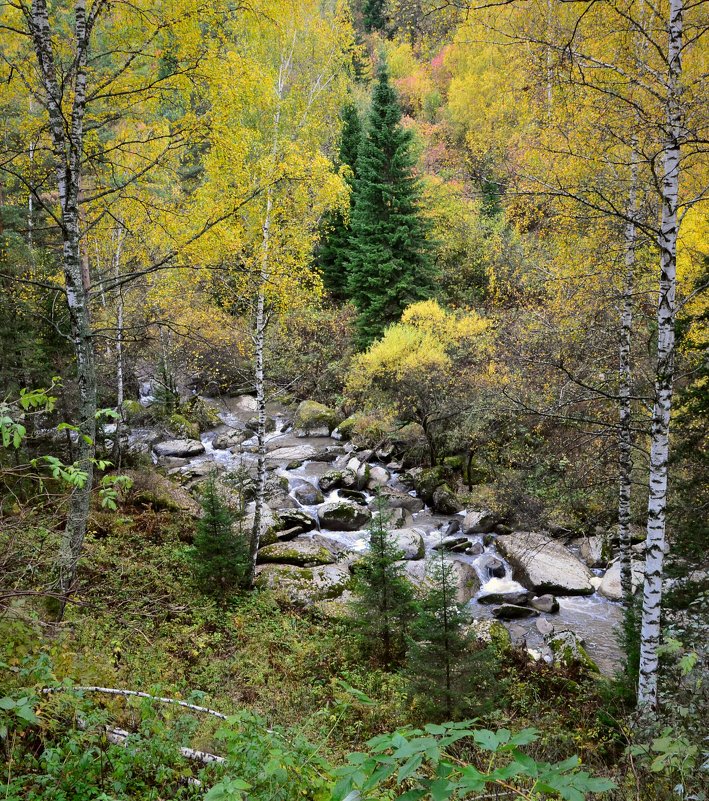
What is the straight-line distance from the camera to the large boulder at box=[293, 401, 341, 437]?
2130cm

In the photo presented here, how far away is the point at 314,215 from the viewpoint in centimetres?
1031

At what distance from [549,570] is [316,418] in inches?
474

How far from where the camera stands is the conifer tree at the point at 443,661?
5.97 meters

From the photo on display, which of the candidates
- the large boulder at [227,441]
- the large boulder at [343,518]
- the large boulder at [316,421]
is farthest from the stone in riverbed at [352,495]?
the large boulder at [316,421]

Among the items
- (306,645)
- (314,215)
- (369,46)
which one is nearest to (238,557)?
(306,645)

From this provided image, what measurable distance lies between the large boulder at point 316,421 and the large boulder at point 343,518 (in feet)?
23.3

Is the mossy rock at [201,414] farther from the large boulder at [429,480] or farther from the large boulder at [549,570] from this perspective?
the large boulder at [549,570]

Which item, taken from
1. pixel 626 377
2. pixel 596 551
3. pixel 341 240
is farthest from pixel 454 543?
pixel 341 240

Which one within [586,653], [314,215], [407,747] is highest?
[314,215]

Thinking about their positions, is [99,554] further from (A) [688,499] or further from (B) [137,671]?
(A) [688,499]

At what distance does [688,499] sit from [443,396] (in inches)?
397

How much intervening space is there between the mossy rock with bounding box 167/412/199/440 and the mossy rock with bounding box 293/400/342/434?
4183mm

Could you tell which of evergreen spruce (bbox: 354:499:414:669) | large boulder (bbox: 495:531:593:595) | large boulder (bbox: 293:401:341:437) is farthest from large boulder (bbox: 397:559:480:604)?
large boulder (bbox: 293:401:341:437)

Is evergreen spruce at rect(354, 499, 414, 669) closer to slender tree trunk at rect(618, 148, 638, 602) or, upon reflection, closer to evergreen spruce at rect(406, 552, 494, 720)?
evergreen spruce at rect(406, 552, 494, 720)
